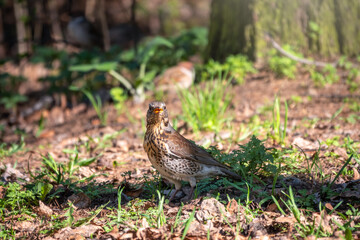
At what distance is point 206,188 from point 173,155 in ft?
1.58

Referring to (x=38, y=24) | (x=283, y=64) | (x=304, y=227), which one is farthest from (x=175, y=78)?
(x=38, y=24)

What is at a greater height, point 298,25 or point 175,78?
point 298,25

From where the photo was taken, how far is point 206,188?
12.5 feet

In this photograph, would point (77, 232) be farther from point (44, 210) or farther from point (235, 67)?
point (235, 67)

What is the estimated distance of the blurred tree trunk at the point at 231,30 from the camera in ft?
24.9

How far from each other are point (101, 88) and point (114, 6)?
6.93m

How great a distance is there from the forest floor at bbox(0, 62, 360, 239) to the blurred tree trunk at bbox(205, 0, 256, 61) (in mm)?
1584

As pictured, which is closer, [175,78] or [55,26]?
[175,78]

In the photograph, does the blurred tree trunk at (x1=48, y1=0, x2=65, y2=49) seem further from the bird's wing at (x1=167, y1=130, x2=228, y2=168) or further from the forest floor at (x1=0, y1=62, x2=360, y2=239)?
the bird's wing at (x1=167, y1=130, x2=228, y2=168)

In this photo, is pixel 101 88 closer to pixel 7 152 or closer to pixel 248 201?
pixel 7 152

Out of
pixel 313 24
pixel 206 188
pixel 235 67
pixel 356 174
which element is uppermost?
pixel 313 24

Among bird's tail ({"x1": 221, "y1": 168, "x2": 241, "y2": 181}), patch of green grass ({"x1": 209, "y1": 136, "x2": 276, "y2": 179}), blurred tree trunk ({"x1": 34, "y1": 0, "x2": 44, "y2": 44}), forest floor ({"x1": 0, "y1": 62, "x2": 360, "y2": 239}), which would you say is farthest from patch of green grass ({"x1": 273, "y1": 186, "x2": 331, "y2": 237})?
blurred tree trunk ({"x1": 34, "y1": 0, "x2": 44, "y2": 44})

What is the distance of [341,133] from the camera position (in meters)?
5.11

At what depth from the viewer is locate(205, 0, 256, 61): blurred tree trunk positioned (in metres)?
7.60
